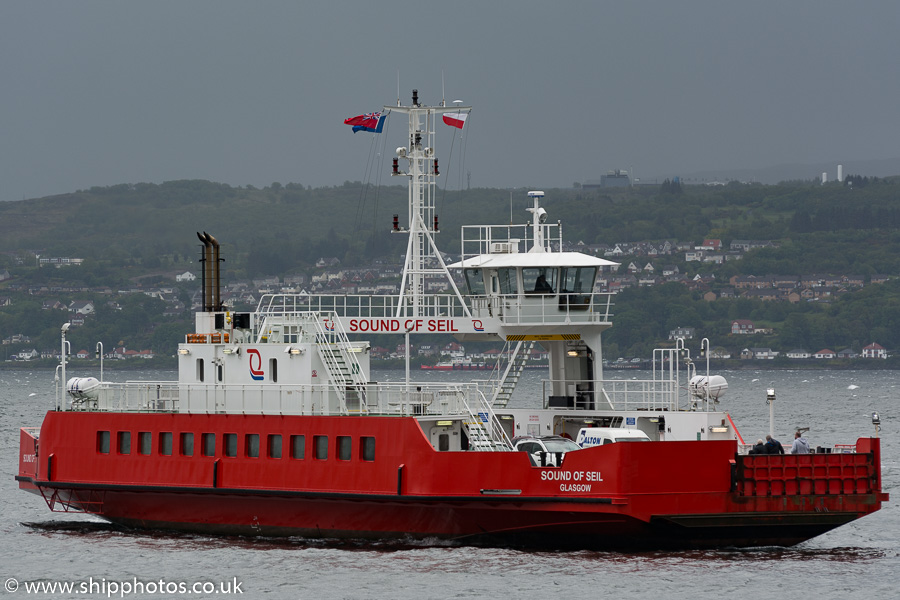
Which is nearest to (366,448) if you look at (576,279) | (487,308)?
(487,308)

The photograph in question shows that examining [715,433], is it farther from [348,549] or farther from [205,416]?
[205,416]

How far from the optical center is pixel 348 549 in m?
31.0

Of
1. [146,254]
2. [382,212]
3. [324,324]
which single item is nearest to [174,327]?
[146,254]

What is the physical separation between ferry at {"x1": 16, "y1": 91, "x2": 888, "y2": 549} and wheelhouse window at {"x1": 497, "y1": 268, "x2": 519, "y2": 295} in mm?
49

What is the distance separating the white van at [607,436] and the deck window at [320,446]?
203 inches

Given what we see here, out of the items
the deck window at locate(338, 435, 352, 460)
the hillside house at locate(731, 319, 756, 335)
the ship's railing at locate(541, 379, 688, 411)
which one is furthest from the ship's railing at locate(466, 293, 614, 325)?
the hillside house at locate(731, 319, 756, 335)

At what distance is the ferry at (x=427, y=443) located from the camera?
2884cm

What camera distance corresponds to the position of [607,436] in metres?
29.9

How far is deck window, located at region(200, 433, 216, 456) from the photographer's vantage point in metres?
32.5

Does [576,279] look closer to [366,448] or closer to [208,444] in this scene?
[366,448]

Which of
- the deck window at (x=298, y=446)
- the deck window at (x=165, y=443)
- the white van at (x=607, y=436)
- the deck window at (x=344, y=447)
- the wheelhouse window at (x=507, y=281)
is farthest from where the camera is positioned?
the wheelhouse window at (x=507, y=281)

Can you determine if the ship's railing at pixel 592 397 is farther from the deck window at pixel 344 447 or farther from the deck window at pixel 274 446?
the deck window at pixel 274 446

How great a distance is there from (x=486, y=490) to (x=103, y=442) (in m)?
9.60

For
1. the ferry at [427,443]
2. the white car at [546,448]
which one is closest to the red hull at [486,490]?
the ferry at [427,443]
